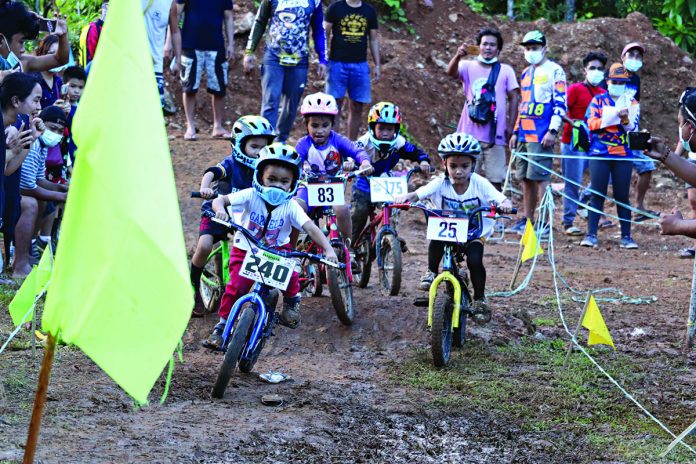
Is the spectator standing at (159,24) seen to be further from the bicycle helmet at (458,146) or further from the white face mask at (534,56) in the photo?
the bicycle helmet at (458,146)

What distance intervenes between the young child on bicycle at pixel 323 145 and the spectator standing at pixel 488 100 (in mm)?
3098

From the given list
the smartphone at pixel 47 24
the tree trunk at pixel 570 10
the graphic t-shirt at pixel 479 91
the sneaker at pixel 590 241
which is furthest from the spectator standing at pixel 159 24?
the tree trunk at pixel 570 10

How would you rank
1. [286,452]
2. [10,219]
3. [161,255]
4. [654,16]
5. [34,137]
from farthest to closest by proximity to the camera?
1. [654,16]
2. [10,219]
3. [34,137]
4. [286,452]
5. [161,255]

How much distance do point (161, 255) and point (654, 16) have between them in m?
20.2

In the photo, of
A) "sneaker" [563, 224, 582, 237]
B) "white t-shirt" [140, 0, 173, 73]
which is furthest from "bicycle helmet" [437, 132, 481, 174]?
"sneaker" [563, 224, 582, 237]

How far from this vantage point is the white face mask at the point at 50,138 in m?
8.88

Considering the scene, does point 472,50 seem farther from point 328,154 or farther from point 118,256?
point 118,256

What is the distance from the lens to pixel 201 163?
1323 centimetres

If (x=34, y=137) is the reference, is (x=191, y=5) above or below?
above

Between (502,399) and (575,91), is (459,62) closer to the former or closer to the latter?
(575,91)

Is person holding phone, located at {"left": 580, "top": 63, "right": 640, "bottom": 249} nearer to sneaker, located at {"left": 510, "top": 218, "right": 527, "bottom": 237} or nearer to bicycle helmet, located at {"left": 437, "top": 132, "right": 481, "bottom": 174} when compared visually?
sneaker, located at {"left": 510, "top": 218, "right": 527, "bottom": 237}

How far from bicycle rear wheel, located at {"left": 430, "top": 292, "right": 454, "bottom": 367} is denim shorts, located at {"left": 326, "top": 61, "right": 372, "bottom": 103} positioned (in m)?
5.11

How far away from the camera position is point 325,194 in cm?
847

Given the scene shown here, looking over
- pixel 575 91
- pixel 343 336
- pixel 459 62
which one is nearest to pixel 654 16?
pixel 575 91
